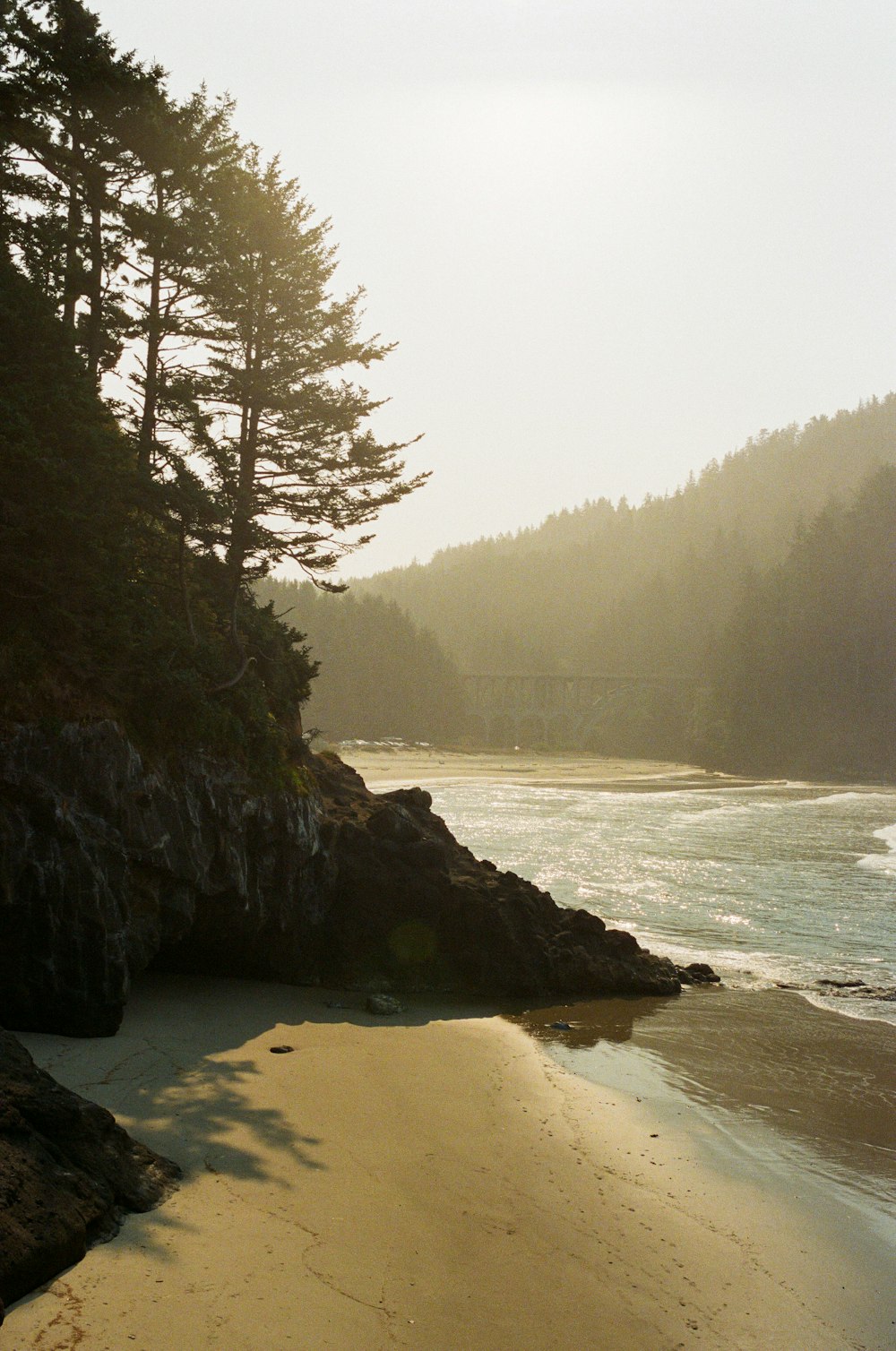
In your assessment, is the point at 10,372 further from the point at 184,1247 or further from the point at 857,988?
the point at 857,988

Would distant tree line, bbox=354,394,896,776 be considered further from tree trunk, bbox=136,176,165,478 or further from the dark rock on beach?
tree trunk, bbox=136,176,165,478

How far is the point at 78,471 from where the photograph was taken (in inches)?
466

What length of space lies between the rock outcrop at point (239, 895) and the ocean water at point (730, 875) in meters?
3.48

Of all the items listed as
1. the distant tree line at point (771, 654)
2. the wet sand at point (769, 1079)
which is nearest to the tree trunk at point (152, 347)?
the wet sand at point (769, 1079)

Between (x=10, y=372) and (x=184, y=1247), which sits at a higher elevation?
(x=10, y=372)

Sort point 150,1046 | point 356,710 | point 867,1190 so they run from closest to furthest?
point 867,1190 < point 150,1046 < point 356,710

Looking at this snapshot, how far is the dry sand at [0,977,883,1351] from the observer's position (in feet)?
18.2

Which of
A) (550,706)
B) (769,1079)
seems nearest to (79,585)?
(769,1079)

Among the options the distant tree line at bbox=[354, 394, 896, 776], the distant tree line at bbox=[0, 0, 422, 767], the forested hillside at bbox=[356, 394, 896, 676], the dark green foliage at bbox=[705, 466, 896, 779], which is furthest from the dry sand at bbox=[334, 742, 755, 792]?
the distant tree line at bbox=[0, 0, 422, 767]

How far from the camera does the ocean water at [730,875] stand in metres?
17.8

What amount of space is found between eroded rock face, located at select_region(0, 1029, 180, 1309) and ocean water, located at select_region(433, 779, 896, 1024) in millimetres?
11639

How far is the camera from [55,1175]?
5859 millimetres

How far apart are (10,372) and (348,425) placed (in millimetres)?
9023

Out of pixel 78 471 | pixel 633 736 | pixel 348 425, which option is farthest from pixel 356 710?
pixel 78 471
